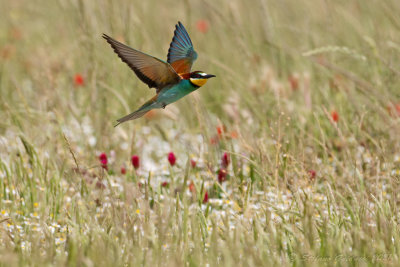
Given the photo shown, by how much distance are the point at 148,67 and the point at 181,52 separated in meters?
0.35

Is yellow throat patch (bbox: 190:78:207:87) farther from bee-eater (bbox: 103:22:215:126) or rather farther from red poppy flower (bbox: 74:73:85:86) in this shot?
red poppy flower (bbox: 74:73:85:86)

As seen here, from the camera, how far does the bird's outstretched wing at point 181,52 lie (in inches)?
102

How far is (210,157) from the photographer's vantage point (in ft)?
11.5

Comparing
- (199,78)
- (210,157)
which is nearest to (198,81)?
(199,78)

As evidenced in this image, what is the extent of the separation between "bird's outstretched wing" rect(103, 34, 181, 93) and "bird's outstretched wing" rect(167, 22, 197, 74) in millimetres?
248

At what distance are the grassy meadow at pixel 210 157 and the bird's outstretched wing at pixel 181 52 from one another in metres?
0.48

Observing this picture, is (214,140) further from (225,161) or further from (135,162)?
(135,162)

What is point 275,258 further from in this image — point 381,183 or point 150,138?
point 150,138

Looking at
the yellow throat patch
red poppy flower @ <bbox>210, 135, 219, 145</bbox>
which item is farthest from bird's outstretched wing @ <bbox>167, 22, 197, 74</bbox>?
red poppy flower @ <bbox>210, 135, 219, 145</bbox>

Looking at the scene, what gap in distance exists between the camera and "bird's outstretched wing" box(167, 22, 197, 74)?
2598mm

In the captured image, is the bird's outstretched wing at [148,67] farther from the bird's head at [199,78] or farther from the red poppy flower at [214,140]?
the red poppy flower at [214,140]

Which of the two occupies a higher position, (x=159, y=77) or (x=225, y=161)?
(x=159, y=77)

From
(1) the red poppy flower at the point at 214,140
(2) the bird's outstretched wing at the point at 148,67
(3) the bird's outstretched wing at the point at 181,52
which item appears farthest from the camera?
(1) the red poppy flower at the point at 214,140

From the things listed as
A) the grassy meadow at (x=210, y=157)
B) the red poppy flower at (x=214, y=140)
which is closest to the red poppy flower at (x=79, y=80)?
the grassy meadow at (x=210, y=157)
